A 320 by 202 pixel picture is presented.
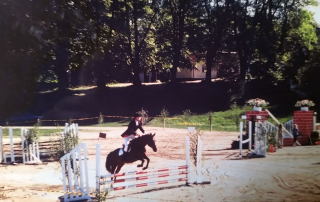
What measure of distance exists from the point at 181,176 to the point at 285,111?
6.22 ft

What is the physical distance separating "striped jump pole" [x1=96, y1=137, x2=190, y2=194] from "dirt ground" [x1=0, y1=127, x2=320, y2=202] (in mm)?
91

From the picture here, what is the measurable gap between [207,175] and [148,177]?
0.95 m

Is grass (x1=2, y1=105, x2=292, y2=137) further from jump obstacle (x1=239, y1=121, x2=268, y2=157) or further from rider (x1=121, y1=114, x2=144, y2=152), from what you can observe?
jump obstacle (x1=239, y1=121, x2=268, y2=157)

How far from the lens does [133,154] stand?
3.78 m

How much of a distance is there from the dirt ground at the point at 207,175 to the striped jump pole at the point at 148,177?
0.30 feet

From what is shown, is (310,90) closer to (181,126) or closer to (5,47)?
(181,126)

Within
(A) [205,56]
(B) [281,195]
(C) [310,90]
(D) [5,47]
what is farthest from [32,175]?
(C) [310,90]

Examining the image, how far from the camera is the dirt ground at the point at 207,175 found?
383 cm

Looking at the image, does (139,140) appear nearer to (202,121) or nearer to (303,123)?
(202,121)

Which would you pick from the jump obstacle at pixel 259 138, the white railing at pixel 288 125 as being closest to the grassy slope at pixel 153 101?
the white railing at pixel 288 125

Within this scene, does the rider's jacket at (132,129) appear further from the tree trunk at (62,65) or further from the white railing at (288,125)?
the white railing at (288,125)

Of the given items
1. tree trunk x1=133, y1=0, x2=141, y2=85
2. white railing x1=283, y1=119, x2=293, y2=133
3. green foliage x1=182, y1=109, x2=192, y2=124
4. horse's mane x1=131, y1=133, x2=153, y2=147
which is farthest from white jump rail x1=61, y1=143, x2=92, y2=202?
white railing x1=283, y1=119, x2=293, y2=133

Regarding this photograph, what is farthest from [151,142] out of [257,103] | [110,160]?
[257,103]

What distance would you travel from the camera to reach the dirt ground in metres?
3.83
